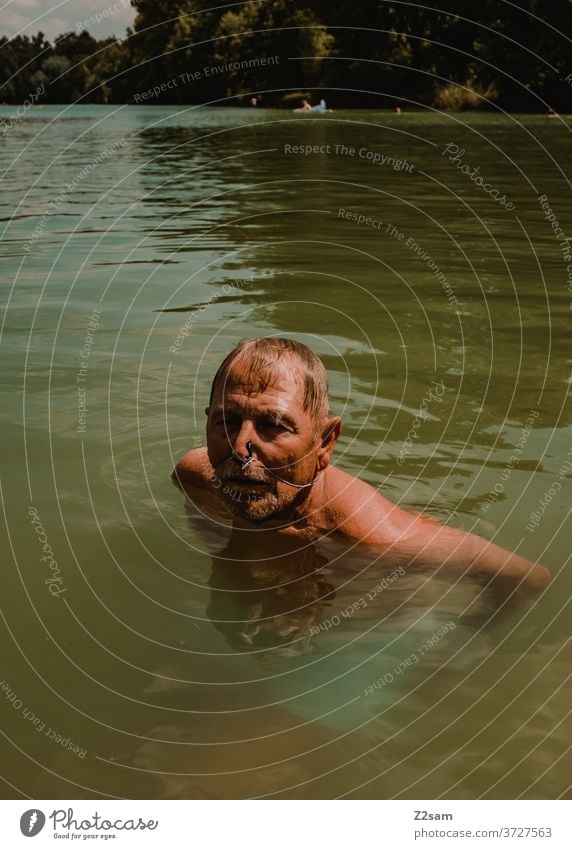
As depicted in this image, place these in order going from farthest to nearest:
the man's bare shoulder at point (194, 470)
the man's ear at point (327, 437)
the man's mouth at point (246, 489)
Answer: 1. the man's bare shoulder at point (194, 470)
2. the man's ear at point (327, 437)
3. the man's mouth at point (246, 489)

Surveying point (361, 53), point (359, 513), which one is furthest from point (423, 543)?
point (361, 53)

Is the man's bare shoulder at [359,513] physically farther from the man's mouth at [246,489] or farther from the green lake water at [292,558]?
the man's mouth at [246,489]

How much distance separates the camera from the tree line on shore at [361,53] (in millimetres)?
51000

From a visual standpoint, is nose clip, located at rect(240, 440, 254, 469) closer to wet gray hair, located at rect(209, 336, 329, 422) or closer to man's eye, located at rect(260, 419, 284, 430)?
man's eye, located at rect(260, 419, 284, 430)

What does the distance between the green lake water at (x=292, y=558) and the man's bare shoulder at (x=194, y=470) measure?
16 cm

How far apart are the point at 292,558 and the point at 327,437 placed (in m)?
0.76

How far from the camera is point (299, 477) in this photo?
4352 mm

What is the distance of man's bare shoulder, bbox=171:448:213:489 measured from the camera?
5.40 m

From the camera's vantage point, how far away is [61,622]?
4.35m

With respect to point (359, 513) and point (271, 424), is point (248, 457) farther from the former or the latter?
Answer: point (359, 513)

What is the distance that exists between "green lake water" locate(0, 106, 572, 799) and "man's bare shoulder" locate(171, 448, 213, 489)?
0.16 meters

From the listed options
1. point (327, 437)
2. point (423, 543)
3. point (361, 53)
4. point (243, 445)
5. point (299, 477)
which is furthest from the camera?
point (361, 53)

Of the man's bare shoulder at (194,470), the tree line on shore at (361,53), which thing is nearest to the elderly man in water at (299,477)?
the man's bare shoulder at (194,470)
